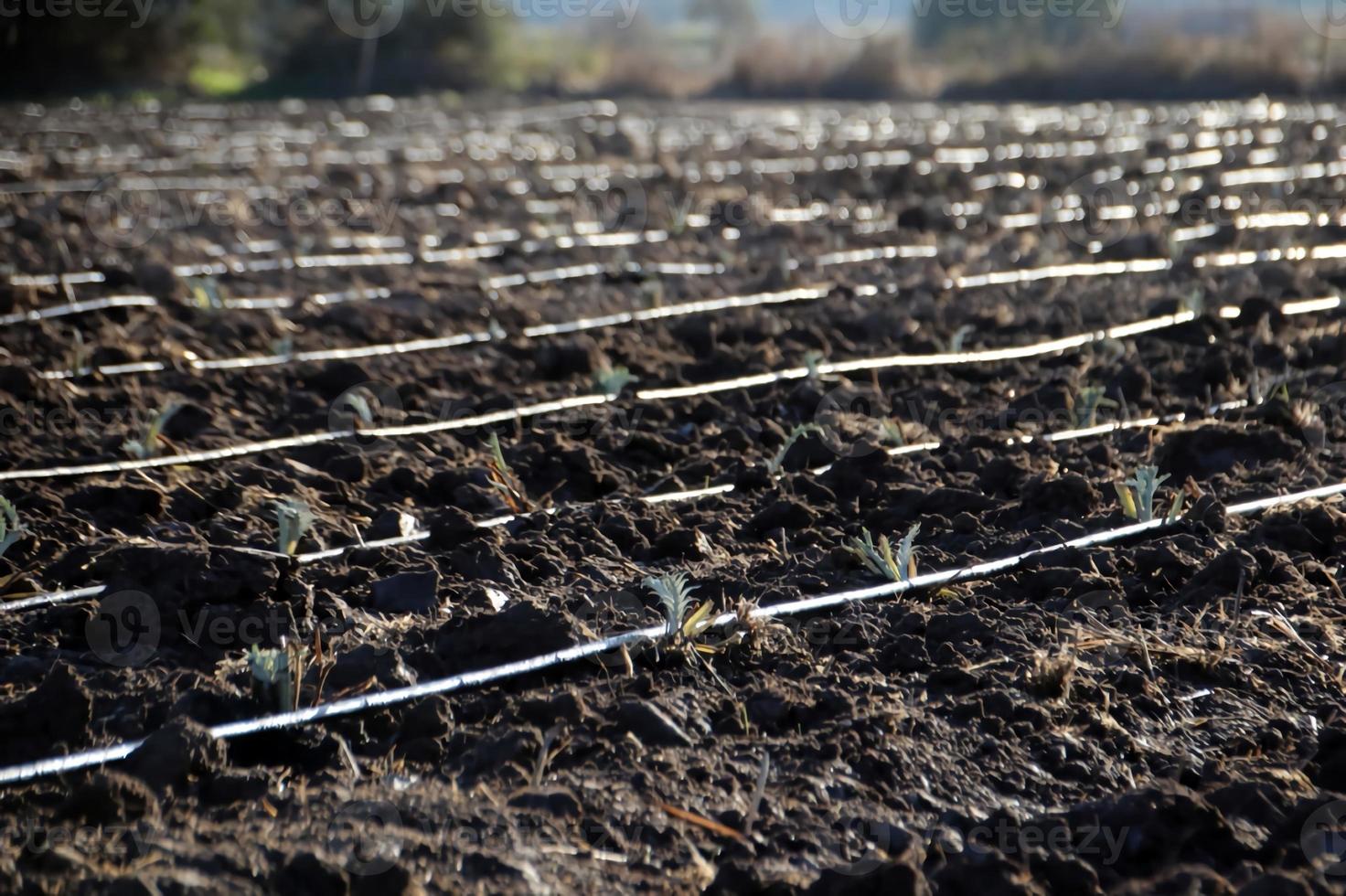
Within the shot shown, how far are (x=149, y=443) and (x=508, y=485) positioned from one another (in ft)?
3.49

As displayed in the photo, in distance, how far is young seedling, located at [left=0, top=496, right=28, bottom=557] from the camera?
3.04m

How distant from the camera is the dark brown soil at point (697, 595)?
7.04 ft

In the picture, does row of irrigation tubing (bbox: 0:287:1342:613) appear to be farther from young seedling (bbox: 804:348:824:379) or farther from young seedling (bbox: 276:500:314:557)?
young seedling (bbox: 804:348:824:379)

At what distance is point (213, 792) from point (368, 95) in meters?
16.8

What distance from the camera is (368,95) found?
17.9 meters

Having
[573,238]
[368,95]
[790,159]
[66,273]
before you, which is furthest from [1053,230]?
[368,95]

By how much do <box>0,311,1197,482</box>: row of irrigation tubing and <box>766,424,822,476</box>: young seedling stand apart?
58cm

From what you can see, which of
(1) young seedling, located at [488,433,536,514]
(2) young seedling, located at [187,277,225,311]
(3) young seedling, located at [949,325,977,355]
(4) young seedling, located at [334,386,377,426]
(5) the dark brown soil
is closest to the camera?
(5) the dark brown soil
